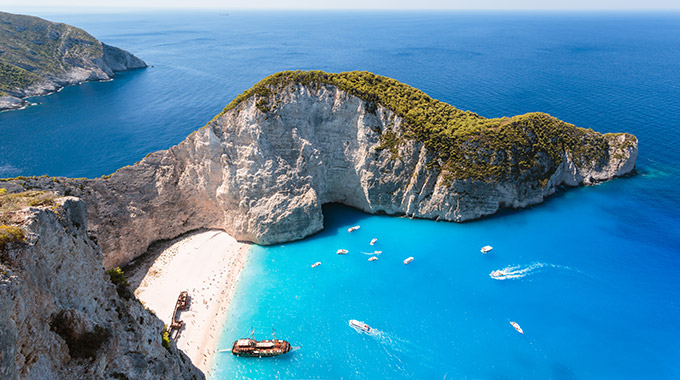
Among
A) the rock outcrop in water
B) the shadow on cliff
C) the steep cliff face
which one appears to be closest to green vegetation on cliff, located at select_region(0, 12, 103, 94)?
the rock outcrop in water

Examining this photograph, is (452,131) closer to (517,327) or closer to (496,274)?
(496,274)

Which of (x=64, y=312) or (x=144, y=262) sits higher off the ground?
(x=64, y=312)

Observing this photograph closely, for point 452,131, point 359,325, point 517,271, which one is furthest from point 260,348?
point 452,131

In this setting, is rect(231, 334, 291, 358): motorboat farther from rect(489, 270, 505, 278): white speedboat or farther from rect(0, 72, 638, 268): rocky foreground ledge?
rect(489, 270, 505, 278): white speedboat

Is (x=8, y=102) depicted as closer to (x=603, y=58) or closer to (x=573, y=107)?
(x=573, y=107)

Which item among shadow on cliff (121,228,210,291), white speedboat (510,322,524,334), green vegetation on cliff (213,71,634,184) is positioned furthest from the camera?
green vegetation on cliff (213,71,634,184)

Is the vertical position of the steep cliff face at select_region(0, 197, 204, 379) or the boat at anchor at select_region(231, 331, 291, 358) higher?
the steep cliff face at select_region(0, 197, 204, 379)
